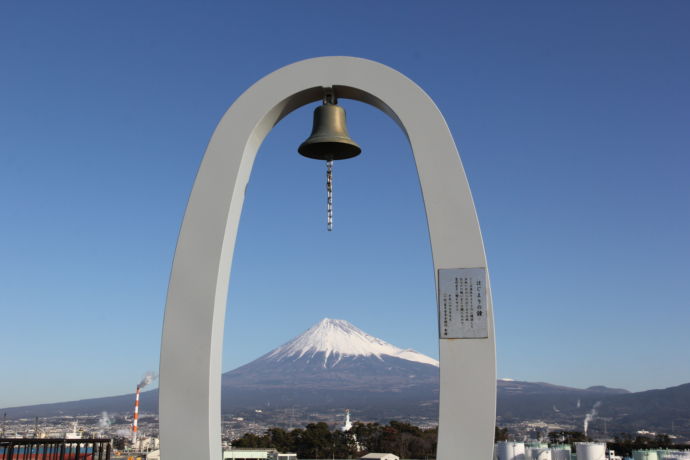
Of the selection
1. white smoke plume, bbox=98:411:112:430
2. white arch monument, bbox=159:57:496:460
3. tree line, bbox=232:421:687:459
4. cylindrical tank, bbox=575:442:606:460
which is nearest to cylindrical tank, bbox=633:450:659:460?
cylindrical tank, bbox=575:442:606:460

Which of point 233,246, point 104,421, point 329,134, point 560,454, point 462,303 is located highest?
point 329,134

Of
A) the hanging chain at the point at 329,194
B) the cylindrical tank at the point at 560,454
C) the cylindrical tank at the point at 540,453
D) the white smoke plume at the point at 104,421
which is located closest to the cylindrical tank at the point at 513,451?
the cylindrical tank at the point at 540,453

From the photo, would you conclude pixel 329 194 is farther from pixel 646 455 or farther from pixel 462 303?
pixel 646 455

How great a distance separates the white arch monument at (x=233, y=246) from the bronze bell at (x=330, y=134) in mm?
204

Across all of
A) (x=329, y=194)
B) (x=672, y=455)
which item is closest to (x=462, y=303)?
(x=329, y=194)

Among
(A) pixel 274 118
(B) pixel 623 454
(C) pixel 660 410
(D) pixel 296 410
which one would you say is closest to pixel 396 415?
(D) pixel 296 410

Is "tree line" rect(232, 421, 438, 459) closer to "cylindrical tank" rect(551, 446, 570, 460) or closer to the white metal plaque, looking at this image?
"cylindrical tank" rect(551, 446, 570, 460)

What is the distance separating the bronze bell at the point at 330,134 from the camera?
24.3 ft

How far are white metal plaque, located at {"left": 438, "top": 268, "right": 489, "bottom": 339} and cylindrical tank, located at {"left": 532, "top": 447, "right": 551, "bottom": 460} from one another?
3578 cm

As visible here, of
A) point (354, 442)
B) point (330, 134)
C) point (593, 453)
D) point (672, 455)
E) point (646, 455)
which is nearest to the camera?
point (330, 134)

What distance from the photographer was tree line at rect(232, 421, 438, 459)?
167 ft

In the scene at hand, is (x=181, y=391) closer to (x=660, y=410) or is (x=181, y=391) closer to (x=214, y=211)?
(x=214, y=211)

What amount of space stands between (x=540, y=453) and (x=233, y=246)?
119 ft

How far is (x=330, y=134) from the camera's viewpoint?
24.3 feet
